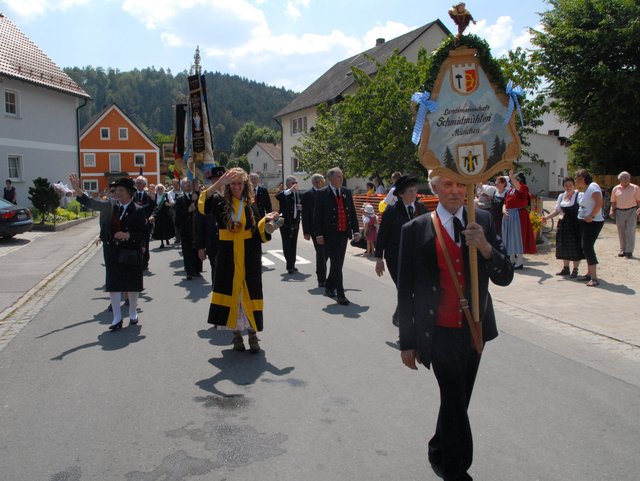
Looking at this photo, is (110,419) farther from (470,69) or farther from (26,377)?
(470,69)

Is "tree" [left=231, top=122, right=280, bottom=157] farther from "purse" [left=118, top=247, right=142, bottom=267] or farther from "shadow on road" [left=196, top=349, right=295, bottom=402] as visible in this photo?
"shadow on road" [left=196, top=349, right=295, bottom=402]

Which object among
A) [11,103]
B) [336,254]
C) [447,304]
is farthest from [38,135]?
[447,304]

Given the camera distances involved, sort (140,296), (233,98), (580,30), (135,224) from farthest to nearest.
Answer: (233,98)
(580,30)
(140,296)
(135,224)

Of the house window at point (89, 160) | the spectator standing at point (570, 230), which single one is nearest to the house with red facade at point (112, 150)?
the house window at point (89, 160)

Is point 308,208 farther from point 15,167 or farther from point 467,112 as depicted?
point 15,167

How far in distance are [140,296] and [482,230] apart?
25.3 ft

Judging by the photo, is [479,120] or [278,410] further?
[278,410]

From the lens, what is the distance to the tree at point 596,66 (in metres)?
23.1

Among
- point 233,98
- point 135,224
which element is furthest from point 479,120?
point 233,98

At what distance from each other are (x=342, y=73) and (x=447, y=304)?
157ft

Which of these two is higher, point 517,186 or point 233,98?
point 233,98

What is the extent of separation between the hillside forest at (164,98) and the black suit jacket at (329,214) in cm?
15384

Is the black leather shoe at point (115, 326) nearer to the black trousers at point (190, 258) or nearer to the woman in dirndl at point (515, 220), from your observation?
the black trousers at point (190, 258)

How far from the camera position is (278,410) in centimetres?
466
